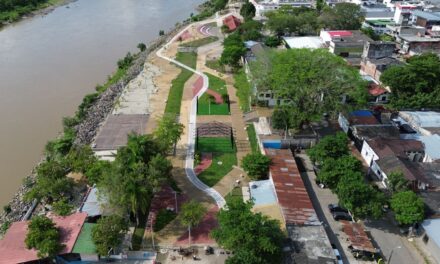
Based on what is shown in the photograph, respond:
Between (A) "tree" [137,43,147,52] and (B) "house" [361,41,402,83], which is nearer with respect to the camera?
(B) "house" [361,41,402,83]

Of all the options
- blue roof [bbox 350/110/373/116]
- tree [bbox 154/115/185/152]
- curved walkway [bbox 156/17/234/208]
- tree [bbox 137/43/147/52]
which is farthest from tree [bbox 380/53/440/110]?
tree [bbox 137/43/147/52]

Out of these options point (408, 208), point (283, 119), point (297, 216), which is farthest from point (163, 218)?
point (408, 208)

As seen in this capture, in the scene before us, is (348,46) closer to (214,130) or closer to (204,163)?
(214,130)

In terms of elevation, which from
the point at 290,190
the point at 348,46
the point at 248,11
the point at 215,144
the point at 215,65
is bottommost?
the point at 215,144

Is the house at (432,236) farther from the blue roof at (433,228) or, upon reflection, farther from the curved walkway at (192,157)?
the curved walkway at (192,157)

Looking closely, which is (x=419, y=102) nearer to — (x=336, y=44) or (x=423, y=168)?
(x=423, y=168)

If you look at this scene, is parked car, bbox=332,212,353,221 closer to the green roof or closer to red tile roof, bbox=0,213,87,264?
the green roof
